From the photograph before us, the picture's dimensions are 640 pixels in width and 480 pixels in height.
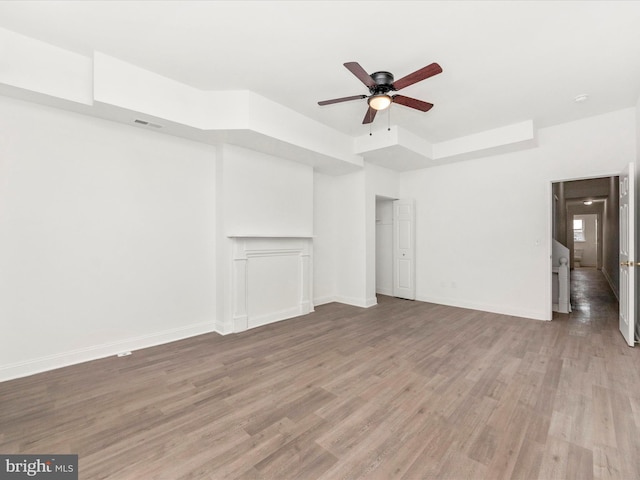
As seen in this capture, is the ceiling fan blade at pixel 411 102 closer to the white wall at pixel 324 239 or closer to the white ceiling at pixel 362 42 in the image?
the white ceiling at pixel 362 42

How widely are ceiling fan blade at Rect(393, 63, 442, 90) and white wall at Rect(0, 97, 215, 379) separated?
9.08ft

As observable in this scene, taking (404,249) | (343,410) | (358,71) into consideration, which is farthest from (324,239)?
(343,410)

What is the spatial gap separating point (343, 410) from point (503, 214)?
14.7 ft

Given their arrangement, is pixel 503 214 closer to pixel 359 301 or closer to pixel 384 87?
pixel 359 301

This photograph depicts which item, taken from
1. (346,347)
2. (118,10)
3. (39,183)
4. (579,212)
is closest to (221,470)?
(346,347)

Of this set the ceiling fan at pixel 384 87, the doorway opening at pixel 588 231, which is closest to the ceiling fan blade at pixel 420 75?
the ceiling fan at pixel 384 87

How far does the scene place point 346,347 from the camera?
11.4 feet

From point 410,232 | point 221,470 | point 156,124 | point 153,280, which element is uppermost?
point 156,124

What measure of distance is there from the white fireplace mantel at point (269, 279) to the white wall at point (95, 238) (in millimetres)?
421

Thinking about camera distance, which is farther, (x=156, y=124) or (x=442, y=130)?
(x=442, y=130)

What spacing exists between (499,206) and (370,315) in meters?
2.95

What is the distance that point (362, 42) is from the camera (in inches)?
104

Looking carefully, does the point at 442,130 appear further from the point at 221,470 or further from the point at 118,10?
the point at 221,470

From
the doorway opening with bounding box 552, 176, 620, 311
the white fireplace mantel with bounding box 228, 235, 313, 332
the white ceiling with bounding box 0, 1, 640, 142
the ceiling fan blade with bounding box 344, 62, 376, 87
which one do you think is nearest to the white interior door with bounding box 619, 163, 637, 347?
the white ceiling with bounding box 0, 1, 640, 142
